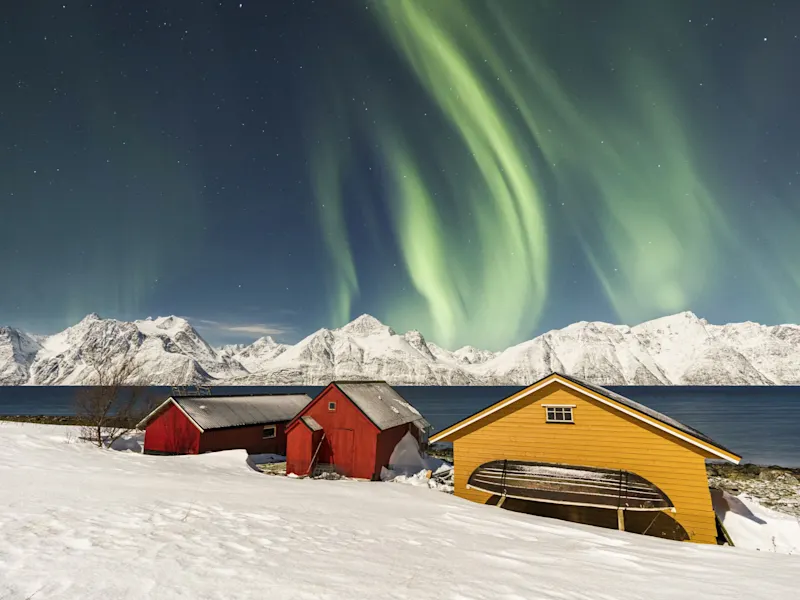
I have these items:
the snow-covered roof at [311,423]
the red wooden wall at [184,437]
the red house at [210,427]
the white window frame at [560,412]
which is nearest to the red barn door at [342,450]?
the snow-covered roof at [311,423]

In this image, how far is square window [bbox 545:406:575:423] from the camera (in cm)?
2005

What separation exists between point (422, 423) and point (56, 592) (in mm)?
36933

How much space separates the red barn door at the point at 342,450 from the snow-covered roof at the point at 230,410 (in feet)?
33.8

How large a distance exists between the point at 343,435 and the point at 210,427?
12.4 m

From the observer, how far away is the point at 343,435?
32719 millimetres

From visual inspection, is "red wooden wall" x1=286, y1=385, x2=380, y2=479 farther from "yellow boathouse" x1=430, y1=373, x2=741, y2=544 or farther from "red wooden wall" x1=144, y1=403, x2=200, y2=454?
"yellow boathouse" x1=430, y1=373, x2=741, y2=544

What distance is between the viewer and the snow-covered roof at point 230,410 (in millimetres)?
36875

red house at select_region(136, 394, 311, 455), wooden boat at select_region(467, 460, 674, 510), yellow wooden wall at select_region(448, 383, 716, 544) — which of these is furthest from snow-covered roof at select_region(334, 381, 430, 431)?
wooden boat at select_region(467, 460, 674, 510)

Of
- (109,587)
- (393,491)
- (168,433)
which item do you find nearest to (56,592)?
(109,587)

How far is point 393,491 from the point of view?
18.3 metres

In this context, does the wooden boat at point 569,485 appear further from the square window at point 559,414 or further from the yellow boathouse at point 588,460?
the square window at point 559,414

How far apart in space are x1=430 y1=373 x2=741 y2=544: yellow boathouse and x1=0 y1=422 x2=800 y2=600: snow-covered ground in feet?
14.2

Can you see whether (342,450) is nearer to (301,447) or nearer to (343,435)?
(343,435)

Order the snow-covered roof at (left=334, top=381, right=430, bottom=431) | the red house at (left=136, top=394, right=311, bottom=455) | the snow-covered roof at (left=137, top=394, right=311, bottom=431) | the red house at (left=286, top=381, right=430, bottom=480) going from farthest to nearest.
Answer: the snow-covered roof at (left=137, top=394, right=311, bottom=431) < the red house at (left=136, top=394, right=311, bottom=455) < the snow-covered roof at (left=334, top=381, right=430, bottom=431) < the red house at (left=286, top=381, right=430, bottom=480)
